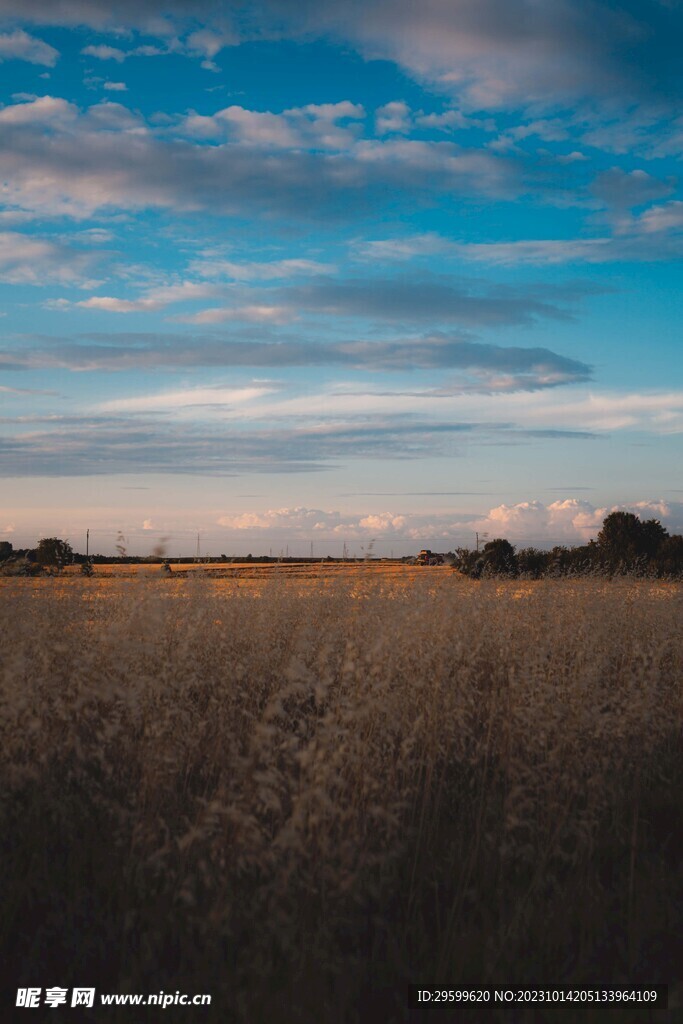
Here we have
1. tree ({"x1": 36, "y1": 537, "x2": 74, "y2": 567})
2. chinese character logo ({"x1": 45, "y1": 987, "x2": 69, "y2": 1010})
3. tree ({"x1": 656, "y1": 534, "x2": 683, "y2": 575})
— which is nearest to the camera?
chinese character logo ({"x1": 45, "y1": 987, "x2": 69, "y2": 1010})

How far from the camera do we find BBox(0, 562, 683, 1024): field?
3.07 m

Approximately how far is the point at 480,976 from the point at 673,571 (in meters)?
29.9

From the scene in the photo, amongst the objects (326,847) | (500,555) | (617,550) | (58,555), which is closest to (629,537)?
(617,550)

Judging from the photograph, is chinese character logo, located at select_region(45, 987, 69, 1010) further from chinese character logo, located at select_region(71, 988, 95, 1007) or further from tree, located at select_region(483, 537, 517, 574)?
tree, located at select_region(483, 537, 517, 574)

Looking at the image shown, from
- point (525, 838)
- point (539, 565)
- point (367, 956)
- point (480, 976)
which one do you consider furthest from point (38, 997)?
point (539, 565)

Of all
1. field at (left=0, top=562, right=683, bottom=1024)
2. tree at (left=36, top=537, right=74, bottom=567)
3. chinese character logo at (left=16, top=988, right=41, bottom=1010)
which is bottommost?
chinese character logo at (left=16, top=988, right=41, bottom=1010)

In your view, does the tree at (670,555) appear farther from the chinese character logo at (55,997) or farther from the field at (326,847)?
the chinese character logo at (55,997)

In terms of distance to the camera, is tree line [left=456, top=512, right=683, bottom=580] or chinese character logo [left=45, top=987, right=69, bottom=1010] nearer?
chinese character logo [left=45, top=987, right=69, bottom=1010]

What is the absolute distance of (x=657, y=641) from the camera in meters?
8.66

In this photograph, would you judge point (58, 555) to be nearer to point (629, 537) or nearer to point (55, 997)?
point (55, 997)

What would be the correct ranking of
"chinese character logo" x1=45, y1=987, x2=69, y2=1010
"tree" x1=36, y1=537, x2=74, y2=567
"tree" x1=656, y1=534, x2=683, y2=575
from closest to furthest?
1. "chinese character logo" x1=45, y1=987, x2=69, y2=1010
2. "tree" x1=36, y1=537, x2=74, y2=567
3. "tree" x1=656, y1=534, x2=683, y2=575

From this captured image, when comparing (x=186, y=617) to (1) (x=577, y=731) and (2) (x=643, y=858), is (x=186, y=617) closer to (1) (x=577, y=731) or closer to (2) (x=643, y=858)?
(1) (x=577, y=731)

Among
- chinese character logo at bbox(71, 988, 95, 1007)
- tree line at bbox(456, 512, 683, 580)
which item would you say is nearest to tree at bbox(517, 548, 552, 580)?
tree line at bbox(456, 512, 683, 580)

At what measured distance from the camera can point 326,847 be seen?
10.4 feet
